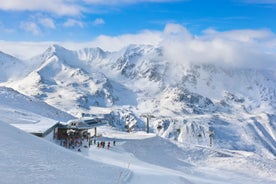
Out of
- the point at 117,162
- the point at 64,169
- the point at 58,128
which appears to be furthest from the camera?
the point at 58,128

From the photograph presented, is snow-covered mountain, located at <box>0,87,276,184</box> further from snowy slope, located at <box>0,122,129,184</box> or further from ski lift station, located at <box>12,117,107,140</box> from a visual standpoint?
ski lift station, located at <box>12,117,107,140</box>

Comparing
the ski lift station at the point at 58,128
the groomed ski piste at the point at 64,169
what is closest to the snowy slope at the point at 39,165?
the groomed ski piste at the point at 64,169

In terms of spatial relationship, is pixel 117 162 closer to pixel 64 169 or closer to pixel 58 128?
pixel 64 169

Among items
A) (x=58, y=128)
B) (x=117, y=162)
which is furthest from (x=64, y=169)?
(x=58, y=128)

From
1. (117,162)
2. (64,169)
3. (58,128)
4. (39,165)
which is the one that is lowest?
(117,162)

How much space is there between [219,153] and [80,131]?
78.3 ft

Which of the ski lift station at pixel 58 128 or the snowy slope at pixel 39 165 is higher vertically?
the ski lift station at pixel 58 128

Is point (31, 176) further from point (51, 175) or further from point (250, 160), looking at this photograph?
point (250, 160)

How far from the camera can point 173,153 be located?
71688 millimetres

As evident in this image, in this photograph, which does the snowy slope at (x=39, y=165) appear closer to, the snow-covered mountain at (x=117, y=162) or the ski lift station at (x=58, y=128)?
the snow-covered mountain at (x=117, y=162)

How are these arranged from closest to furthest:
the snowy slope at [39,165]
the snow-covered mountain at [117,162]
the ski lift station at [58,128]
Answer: the snowy slope at [39,165] < the snow-covered mountain at [117,162] < the ski lift station at [58,128]

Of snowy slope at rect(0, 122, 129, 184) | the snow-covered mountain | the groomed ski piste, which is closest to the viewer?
snowy slope at rect(0, 122, 129, 184)

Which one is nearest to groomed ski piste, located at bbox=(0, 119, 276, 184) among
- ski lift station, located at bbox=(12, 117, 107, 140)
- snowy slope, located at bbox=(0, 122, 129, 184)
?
snowy slope, located at bbox=(0, 122, 129, 184)

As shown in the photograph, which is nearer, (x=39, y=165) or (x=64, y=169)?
(x=39, y=165)
